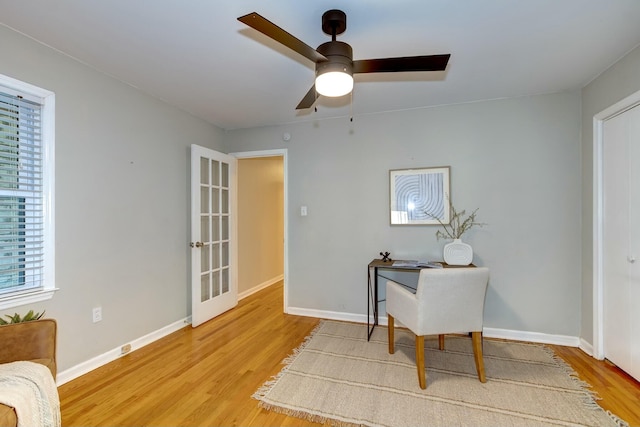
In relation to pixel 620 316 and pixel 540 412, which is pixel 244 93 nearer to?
pixel 540 412

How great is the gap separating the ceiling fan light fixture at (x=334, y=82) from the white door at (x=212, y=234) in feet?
6.70

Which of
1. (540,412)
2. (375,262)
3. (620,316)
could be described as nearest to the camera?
(540,412)

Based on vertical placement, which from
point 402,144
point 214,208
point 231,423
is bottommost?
point 231,423

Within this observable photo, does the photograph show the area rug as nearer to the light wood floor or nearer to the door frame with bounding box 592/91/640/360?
the light wood floor

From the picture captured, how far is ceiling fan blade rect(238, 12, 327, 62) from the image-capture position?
126cm

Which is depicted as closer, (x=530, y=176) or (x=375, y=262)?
(x=530, y=176)

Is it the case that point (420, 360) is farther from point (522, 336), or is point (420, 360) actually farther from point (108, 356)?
point (108, 356)

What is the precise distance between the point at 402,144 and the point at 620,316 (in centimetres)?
225

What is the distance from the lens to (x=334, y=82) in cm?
160

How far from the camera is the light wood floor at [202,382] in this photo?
5.83 feet

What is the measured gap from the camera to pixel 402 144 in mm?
3205

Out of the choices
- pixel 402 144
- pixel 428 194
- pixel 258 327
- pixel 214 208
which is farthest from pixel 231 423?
pixel 402 144

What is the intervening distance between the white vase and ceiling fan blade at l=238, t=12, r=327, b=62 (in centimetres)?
211

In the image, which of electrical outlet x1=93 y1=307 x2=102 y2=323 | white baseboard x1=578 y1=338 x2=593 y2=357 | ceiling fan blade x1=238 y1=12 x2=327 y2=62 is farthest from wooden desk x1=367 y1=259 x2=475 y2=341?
electrical outlet x1=93 y1=307 x2=102 y2=323
